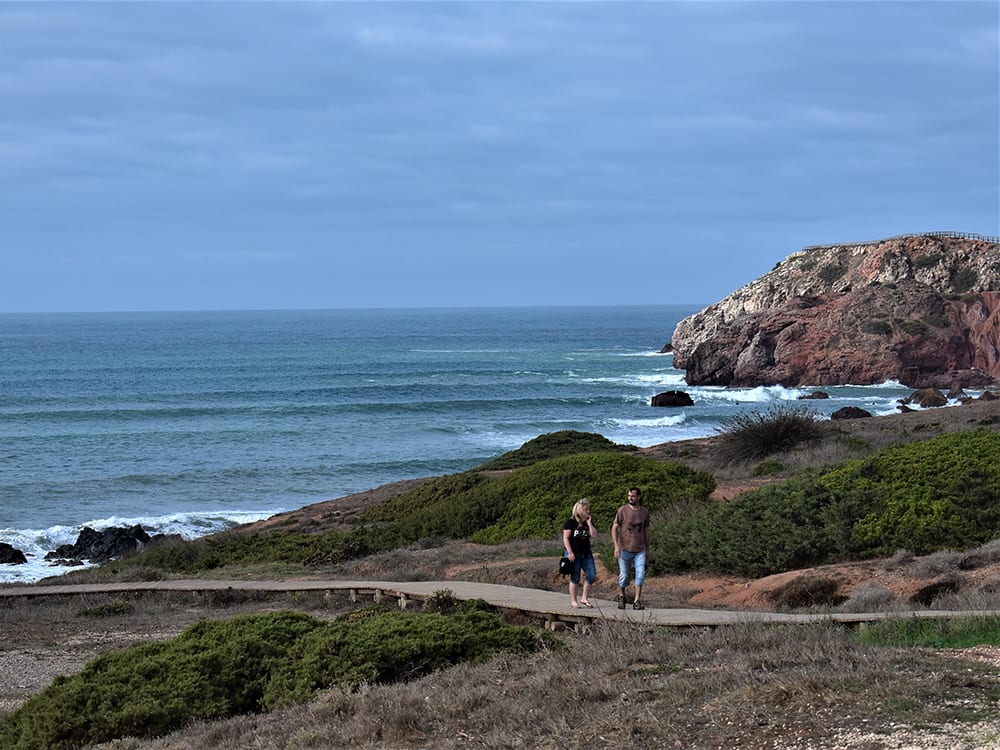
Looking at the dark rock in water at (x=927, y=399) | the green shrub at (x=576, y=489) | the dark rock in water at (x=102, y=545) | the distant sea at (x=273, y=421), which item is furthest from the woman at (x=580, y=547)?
the dark rock in water at (x=927, y=399)

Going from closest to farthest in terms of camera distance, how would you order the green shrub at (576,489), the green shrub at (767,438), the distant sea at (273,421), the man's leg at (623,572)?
the man's leg at (623,572), the green shrub at (576,489), the green shrub at (767,438), the distant sea at (273,421)

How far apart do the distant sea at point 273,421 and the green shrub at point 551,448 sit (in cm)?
851

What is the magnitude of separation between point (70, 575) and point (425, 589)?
447 inches

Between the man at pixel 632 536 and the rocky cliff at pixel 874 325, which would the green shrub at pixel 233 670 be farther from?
the rocky cliff at pixel 874 325

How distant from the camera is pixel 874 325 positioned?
226 ft

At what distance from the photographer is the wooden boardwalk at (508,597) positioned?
1068 cm

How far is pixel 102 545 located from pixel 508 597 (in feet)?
63.3

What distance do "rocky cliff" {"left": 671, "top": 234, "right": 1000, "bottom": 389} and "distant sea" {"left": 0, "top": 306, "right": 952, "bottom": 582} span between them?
2.57m

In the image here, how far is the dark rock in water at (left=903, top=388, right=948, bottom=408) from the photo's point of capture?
54.2 m

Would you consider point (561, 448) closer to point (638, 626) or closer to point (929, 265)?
point (638, 626)

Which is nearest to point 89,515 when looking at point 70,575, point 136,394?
point 70,575

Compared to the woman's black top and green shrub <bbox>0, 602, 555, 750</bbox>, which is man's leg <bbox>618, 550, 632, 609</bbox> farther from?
green shrub <bbox>0, 602, 555, 750</bbox>

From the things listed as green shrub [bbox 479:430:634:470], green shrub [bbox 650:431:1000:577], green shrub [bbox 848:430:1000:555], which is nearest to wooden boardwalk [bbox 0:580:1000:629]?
green shrub [bbox 650:431:1000:577]

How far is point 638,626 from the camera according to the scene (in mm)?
10859
